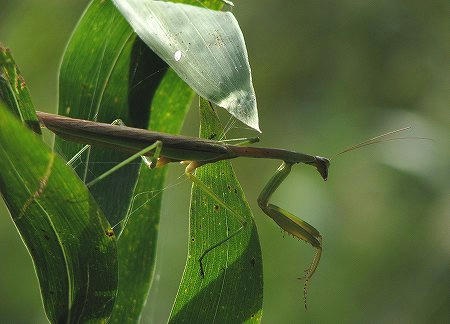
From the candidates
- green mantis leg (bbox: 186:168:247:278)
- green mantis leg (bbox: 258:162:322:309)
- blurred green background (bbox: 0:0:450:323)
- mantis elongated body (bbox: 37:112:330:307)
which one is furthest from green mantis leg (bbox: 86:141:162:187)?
blurred green background (bbox: 0:0:450:323)

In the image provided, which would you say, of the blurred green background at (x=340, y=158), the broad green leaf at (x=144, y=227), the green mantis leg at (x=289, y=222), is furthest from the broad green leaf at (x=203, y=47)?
the blurred green background at (x=340, y=158)

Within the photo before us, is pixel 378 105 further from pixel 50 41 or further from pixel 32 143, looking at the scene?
pixel 32 143

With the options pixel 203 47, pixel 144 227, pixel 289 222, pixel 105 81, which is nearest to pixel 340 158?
pixel 289 222

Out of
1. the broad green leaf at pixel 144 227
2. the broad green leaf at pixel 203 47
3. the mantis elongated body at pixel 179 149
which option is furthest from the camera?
the broad green leaf at pixel 144 227

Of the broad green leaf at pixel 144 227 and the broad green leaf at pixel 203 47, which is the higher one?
the broad green leaf at pixel 203 47

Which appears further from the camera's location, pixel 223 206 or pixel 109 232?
pixel 223 206

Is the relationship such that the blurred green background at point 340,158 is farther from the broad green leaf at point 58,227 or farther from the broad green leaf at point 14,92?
the broad green leaf at point 14,92

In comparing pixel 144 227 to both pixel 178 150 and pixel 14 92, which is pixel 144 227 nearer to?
pixel 178 150

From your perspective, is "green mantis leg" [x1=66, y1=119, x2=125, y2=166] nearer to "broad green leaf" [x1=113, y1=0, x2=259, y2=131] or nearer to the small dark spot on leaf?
"broad green leaf" [x1=113, y1=0, x2=259, y2=131]
